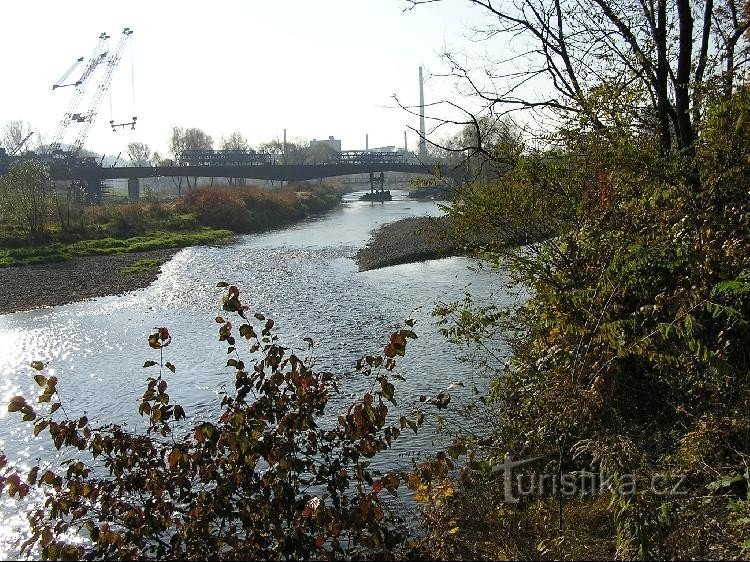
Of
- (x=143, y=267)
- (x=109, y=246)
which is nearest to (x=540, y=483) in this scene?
(x=143, y=267)

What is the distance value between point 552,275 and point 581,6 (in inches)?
208

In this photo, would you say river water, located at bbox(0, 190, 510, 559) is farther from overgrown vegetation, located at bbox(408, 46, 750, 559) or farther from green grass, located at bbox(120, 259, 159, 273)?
overgrown vegetation, located at bbox(408, 46, 750, 559)

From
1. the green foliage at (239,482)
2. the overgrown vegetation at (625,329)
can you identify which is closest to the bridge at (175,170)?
the overgrown vegetation at (625,329)

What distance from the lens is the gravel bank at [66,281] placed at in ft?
87.5

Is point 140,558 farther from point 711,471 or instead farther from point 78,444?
point 711,471

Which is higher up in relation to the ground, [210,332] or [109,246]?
[109,246]

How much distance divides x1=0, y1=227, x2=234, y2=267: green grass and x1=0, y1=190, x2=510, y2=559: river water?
22.9 feet

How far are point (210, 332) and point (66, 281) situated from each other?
14.1 metres

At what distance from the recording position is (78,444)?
5223 millimetres

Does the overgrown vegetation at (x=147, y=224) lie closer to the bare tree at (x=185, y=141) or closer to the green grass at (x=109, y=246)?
the green grass at (x=109, y=246)

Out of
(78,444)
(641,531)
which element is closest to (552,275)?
(641,531)

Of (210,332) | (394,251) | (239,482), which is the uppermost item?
(239,482)

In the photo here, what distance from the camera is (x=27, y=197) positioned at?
41.1 metres

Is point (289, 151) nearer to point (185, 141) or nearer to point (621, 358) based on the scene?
point (185, 141)
